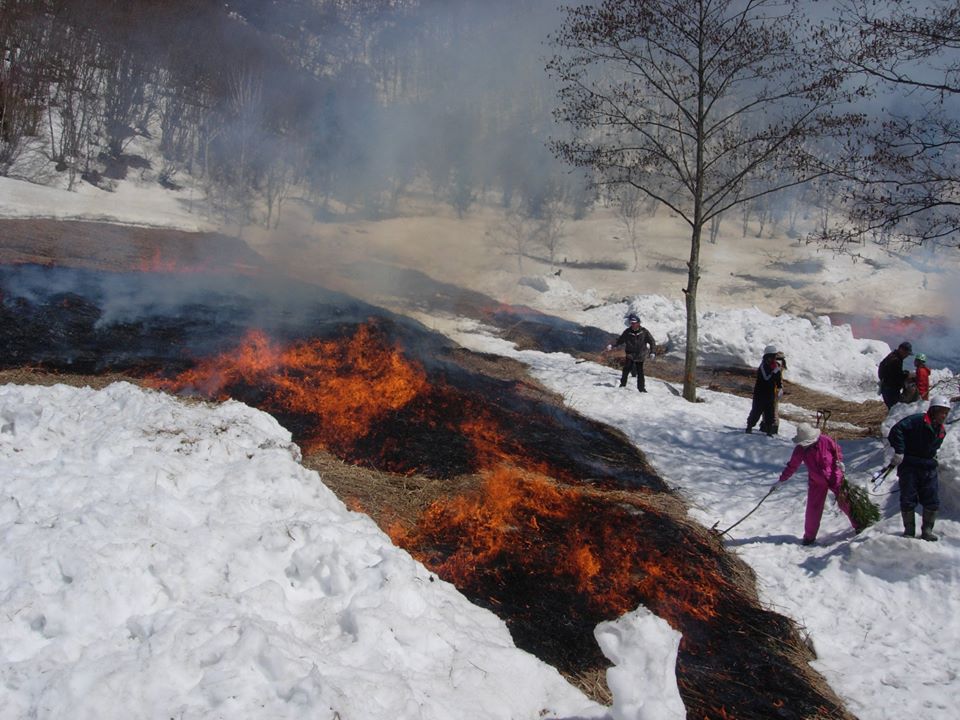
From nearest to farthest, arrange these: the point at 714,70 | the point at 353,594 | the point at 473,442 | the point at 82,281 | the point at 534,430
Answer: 1. the point at 353,594
2. the point at 473,442
3. the point at 534,430
4. the point at 714,70
5. the point at 82,281

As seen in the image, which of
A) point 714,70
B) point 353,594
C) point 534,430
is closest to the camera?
point 353,594

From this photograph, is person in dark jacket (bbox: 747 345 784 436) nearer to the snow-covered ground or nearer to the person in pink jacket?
the snow-covered ground

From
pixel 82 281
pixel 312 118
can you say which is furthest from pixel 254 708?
pixel 312 118

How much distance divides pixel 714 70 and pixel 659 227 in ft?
176

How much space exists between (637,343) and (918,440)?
21.8 feet

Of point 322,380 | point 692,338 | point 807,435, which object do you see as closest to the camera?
point 807,435

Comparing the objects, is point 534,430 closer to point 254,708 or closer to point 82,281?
point 254,708

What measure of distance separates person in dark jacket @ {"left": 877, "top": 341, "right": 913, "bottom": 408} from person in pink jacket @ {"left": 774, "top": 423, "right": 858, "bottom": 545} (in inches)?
203

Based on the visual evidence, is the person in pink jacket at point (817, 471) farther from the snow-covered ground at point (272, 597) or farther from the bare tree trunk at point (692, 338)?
the bare tree trunk at point (692, 338)

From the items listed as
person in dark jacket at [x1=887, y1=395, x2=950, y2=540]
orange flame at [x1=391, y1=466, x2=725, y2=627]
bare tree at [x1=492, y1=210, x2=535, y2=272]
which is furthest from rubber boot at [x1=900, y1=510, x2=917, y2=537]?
bare tree at [x1=492, y1=210, x2=535, y2=272]

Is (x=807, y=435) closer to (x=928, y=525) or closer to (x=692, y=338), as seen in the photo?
(x=928, y=525)

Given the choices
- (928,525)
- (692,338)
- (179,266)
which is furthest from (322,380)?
(179,266)

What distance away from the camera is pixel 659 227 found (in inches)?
2525

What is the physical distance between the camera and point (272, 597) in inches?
157
